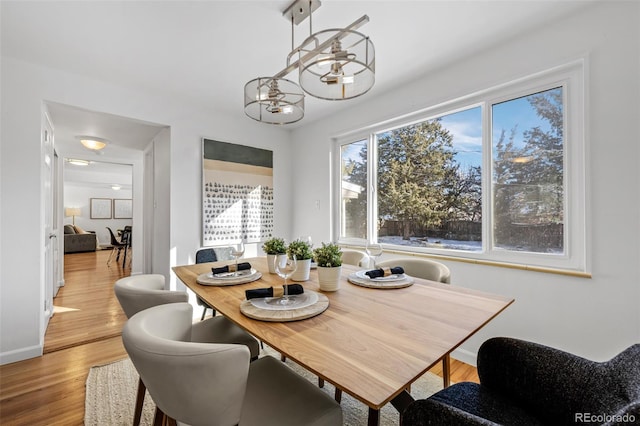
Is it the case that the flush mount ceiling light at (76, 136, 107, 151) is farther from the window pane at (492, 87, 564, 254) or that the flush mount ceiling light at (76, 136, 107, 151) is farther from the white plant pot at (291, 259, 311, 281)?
the window pane at (492, 87, 564, 254)

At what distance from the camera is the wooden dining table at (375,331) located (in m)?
0.71

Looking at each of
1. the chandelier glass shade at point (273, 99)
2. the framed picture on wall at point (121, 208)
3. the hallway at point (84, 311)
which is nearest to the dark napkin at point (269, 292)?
the chandelier glass shade at point (273, 99)

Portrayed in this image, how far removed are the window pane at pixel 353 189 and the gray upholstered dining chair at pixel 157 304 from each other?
81.8 inches

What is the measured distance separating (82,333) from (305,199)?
112 inches

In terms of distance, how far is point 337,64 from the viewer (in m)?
1.46

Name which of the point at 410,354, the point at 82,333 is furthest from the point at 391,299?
the point at 82,333

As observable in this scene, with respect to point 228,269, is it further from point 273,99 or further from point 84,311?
point 84,311

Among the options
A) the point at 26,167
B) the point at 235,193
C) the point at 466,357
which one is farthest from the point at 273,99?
the point at 466,357

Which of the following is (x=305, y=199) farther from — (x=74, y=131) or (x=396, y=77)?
(x=74, y=131)

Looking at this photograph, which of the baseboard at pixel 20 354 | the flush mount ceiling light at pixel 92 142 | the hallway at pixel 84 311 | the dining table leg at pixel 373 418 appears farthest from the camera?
the flush mount ceiling light at pixel 92 142

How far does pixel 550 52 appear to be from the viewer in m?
1.91

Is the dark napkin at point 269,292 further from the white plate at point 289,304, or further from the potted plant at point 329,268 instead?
the potted plant at point 329,268

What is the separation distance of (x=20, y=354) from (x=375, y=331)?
3.05 metres

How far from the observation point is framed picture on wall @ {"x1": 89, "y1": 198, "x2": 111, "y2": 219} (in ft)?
32.0
